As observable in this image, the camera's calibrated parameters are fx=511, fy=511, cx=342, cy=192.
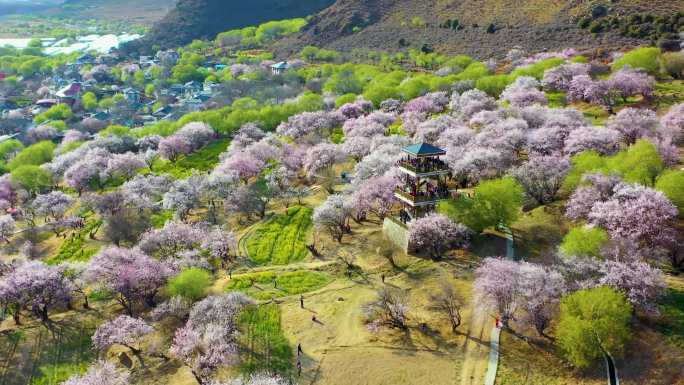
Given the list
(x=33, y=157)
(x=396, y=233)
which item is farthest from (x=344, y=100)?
(x=33, y=157)

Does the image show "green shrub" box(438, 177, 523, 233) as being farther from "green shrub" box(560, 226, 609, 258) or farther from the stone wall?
"green shrub" box(560, 226, 609, 258)

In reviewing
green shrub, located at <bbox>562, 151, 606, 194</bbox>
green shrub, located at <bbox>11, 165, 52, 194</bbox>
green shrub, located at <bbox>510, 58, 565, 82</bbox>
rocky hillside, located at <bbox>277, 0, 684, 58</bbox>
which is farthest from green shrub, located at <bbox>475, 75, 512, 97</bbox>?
green shrub, located at <bbox>11, 165, 52, 194</bbox>

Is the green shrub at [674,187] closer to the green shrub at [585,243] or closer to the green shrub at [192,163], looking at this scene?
the green shrub at [585,243]

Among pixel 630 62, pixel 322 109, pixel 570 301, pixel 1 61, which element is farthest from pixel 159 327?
pixel 1 61

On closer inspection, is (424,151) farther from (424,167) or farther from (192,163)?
(192,163)

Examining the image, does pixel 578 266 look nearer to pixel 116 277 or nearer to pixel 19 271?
pixel 116 277

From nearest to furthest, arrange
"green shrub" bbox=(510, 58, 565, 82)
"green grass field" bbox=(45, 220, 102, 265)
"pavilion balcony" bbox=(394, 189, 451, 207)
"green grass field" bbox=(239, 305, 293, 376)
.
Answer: "green grass field" bbox=(239, 305, 293, 376) → "pavilion balcony" bbox=(394, 189, 451, 207) → "green grass field" bbox=(45, 220, 102, 265) → "green shrub" bbox=(510, 58, 565, 82)

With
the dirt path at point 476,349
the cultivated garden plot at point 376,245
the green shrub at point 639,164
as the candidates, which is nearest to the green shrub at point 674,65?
the cultivated garden plot at point 376,245
